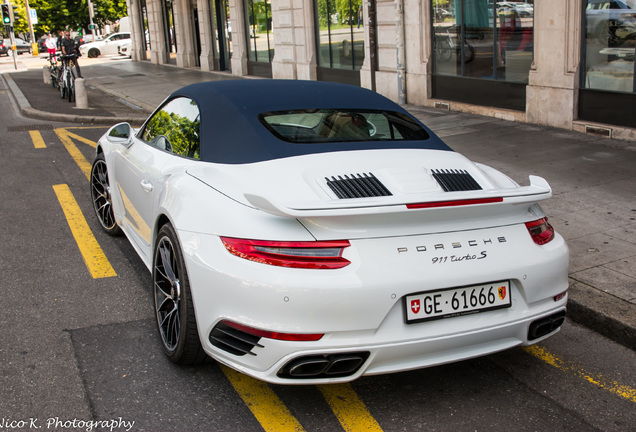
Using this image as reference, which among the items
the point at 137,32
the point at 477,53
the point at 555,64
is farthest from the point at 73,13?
the point at 555,64

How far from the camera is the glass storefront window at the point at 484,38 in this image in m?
11.7

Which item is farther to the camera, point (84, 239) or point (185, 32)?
point (185, 32)

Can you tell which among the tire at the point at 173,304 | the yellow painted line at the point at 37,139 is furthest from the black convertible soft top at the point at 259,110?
the yellow painted line at the point at 37,139

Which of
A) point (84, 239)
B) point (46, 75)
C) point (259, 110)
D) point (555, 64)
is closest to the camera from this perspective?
point (259, 110)

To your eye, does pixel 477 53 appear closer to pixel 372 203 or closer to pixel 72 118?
pixel 72 118

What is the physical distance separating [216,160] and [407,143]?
1.13 metres

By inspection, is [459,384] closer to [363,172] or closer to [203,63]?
[363,172]

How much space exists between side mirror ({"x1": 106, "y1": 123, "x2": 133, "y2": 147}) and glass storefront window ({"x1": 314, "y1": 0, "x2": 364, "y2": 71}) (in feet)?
40.0

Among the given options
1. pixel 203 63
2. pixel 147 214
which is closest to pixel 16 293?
pixel 147 214

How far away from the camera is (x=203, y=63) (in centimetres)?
2766

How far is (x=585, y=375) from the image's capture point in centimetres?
369

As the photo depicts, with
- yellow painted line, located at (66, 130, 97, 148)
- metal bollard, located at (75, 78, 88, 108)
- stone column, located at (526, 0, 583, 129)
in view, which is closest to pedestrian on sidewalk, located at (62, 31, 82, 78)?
metal bollard, located at (75, 78, 88, 108)

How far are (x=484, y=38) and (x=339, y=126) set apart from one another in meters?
9.32

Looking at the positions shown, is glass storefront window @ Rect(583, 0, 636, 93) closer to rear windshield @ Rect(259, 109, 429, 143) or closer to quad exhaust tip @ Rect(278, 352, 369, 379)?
rear windshield @ Rect(259, 109, 429, 143)
